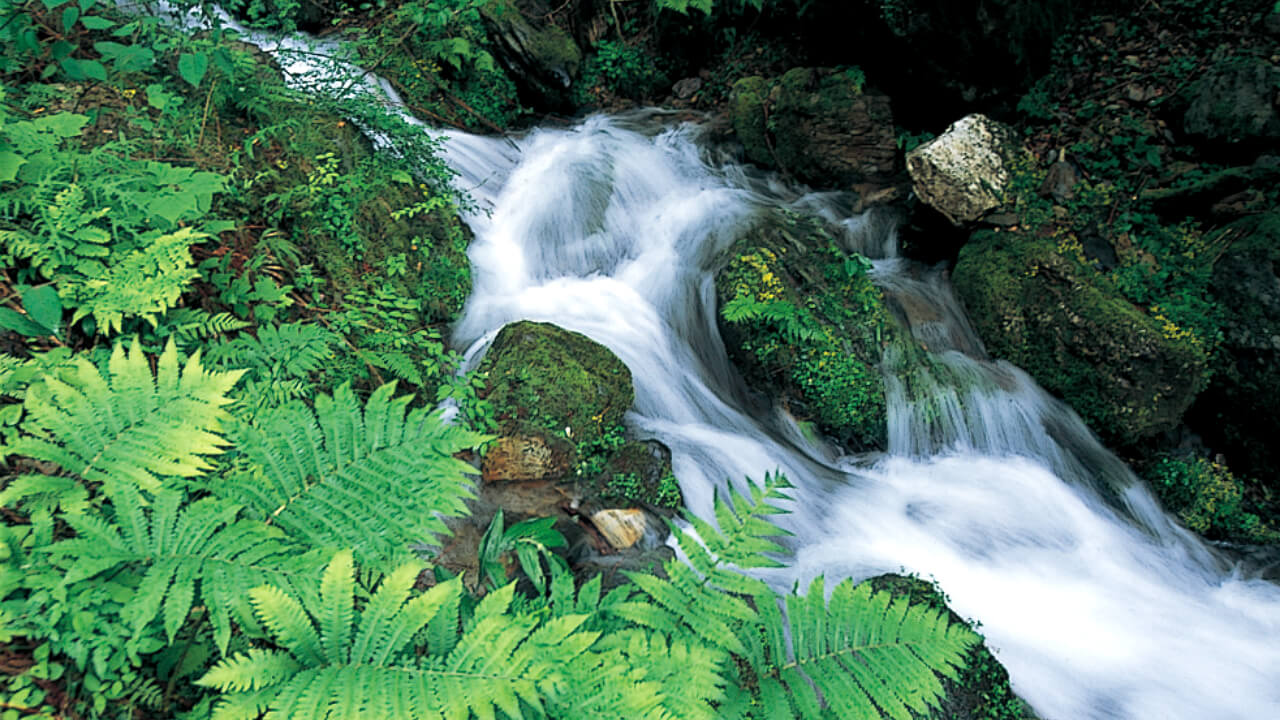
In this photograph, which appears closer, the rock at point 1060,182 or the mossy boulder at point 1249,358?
the mossy boulder at point 1249,358

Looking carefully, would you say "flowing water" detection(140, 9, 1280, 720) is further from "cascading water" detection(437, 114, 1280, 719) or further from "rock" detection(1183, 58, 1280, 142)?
"rock" detection(1183, 58, 1280, 142)

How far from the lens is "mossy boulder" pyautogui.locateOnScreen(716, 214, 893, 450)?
5.70 meters

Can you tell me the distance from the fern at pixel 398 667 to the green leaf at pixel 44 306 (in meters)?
1.81

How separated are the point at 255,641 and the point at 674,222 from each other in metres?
6.37

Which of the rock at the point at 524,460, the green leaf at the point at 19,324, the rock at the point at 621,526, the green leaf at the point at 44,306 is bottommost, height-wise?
the rock at the point at 621,526

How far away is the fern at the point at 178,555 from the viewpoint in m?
1.38

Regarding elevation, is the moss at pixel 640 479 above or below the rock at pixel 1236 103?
below

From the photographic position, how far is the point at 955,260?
696 centimetres

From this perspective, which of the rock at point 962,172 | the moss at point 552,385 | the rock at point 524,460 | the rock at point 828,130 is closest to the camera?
the rock at point 524,460

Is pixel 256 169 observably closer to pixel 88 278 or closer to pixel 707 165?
pixel 88 278

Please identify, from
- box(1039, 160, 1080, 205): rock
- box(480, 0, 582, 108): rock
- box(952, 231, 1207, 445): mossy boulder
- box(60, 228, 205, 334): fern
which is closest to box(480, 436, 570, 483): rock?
box(60, 228, 205, 334): fern

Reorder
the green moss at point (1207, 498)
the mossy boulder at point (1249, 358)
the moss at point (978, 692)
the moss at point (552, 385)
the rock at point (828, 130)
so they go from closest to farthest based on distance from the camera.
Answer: the moss at point (978, 692) < the moss at point (552, 385) < the green moss at point (1207, 498) < the mossy boulder at point (1249, 358) < the rock at point (828, 130)

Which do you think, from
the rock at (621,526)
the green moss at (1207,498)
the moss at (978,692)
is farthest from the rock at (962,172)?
the rock at (621,526)

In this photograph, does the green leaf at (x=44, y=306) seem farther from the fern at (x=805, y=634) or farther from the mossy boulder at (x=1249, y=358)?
the mossy boulder at (x=1249, y=358)
